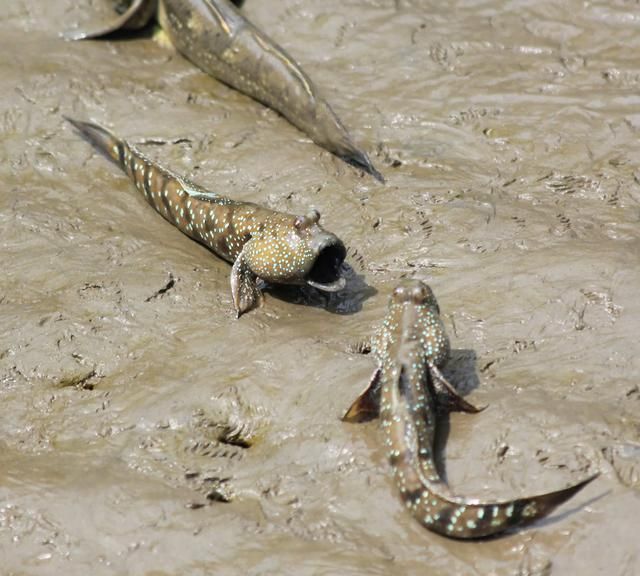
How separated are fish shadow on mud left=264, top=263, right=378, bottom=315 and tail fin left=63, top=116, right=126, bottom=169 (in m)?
1.52

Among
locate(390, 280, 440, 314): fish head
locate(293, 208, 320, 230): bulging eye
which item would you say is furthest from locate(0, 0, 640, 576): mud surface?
locate(293, 208, 320, 230): bulging eye

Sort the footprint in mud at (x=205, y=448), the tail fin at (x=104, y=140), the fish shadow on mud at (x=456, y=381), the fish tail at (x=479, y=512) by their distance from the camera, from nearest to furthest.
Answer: the fish tail at (x=479, y=512)
the fish shadow on mud at (x=456, y=381)
the footprint in mud at (x=205, y=448)
the tail fin at (x=104, y=140)

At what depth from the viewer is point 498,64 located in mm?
6801

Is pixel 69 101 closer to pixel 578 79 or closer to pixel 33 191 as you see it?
pixel 33 191

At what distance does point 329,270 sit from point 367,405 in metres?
1.10

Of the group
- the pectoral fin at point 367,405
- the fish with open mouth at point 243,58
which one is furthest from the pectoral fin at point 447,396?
the fish with open mouth at point 243,58

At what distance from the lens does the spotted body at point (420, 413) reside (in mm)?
3758

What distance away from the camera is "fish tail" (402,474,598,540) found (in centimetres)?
372

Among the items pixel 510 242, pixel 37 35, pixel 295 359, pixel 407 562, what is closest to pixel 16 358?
pixel 295 359

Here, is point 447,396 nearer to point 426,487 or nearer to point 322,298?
point 426,487

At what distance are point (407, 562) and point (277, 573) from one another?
0.50 meters

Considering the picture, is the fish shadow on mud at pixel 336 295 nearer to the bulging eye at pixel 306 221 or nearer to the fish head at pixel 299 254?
the fish head at pixel 299 254

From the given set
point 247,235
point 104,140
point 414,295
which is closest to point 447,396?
point 414,295

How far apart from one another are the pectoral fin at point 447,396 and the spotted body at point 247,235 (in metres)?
0.95
